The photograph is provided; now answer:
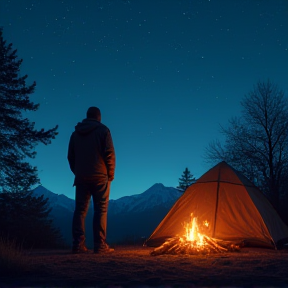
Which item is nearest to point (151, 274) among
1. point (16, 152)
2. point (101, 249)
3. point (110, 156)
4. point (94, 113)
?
point (101, 249)

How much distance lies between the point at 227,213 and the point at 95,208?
3466mm

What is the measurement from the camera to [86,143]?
23.6ft

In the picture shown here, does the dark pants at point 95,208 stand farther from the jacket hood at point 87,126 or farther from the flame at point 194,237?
the flame at point 194,237

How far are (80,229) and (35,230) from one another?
11.5 metres

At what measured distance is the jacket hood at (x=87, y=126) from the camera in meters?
7.18

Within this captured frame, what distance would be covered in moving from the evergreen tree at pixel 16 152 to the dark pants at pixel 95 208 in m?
10.4

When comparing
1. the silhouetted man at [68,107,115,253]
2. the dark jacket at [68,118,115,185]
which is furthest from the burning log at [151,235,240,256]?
the dark jacket at [68,118,115,185]

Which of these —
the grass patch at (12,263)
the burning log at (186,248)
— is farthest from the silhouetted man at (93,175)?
the grass patch at (12,263)

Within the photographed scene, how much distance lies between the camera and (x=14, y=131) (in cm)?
1744

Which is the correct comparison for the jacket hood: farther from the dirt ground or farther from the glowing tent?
the glowing tent

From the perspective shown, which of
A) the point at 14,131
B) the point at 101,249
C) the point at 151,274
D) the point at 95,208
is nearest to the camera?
the point at 151,274

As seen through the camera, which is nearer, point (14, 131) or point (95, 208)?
point (95, 208)

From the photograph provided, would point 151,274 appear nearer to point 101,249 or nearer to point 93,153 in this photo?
point 101,249

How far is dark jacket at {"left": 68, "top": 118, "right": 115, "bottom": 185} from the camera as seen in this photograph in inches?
278
